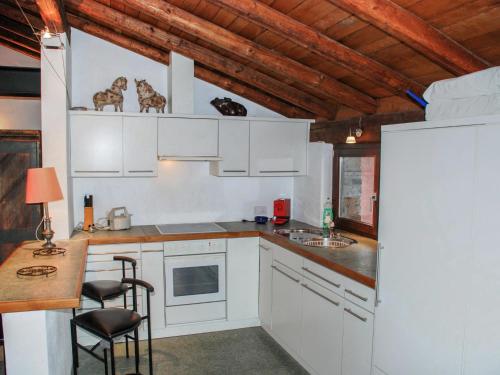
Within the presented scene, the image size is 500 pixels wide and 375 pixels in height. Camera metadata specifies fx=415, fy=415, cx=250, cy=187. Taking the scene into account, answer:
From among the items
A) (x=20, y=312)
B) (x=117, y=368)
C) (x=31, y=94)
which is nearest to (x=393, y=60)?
(x=20, y=312)

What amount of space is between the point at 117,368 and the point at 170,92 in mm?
2516

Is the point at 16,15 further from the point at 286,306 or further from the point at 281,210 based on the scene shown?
the point at 286,306

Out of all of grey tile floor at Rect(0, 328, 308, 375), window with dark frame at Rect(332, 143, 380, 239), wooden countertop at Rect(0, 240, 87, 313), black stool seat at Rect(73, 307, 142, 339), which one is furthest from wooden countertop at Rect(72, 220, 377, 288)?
black stool seat at Rect(73, 307, 142, 339)

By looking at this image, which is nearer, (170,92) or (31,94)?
(170,92)

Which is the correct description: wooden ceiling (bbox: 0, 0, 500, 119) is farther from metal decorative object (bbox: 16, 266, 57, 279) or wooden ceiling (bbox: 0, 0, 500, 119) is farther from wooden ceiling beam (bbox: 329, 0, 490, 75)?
metal decorative object (bbox: 16, 266, 57, 279)

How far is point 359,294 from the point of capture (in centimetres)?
247

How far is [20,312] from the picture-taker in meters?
2.03

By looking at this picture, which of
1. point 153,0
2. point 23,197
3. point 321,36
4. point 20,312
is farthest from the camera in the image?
point 23,197

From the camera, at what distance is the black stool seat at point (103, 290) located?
9.74ft

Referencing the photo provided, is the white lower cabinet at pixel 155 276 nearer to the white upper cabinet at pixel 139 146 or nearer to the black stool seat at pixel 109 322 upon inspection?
the white upper cabinet at pixel 139 146

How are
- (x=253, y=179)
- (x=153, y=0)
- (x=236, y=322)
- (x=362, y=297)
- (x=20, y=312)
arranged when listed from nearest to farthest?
(x=20, y=312) < (x=362, y=297) < (x=153, y=0) < (x=236, y=322) < (x=253, y=179)

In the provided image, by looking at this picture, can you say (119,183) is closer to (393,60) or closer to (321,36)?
(321,36)

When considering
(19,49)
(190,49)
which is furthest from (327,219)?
(19,49)

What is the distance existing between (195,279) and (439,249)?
2515 millimetres
